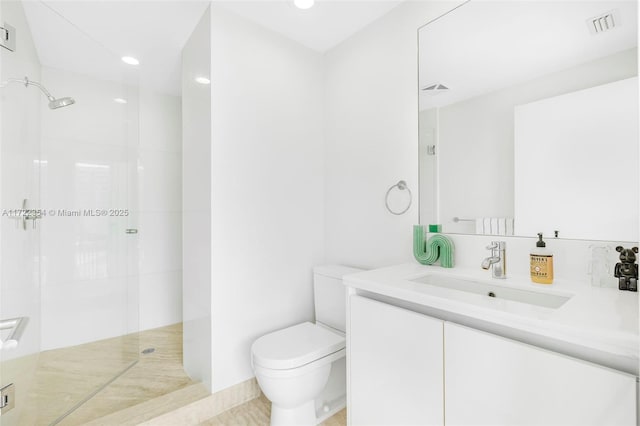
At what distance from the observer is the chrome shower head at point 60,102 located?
1.59 m

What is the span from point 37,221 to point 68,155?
0.42m

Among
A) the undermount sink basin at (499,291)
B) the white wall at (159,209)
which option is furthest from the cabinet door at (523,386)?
the white wall at (159,209)

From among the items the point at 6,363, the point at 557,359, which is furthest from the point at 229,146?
the point at 557,359

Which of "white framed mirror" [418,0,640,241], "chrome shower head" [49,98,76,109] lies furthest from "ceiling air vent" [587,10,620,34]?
"chrome shower head" [49,98,76,109]

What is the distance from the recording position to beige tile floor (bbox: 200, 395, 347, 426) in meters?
1.61

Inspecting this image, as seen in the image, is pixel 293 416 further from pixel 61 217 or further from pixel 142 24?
pixel 142 24

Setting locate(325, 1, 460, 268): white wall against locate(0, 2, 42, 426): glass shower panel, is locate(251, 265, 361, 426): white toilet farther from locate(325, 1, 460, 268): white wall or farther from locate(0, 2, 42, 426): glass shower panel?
locate(0, 2, 42, 426): glass shower panel

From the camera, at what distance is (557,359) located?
28.8 inches

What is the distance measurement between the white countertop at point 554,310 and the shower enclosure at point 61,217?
5.29 feet

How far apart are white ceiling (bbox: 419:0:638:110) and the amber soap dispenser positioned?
0.75 m

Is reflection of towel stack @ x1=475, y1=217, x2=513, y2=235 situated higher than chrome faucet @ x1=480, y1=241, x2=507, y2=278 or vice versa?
reflection of towel stack @ x1=475, y1=217, x2=513, y2=235

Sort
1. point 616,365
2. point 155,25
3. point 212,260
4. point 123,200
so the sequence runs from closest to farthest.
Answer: point 616,365 < point 212,260 < point 155,25 < point 123,200

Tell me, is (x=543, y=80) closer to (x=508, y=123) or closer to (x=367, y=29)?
(x=508, y=123)

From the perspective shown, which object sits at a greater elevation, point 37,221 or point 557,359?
point 37,221
